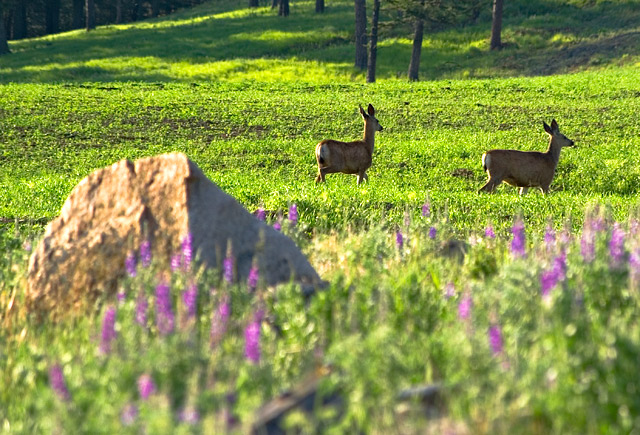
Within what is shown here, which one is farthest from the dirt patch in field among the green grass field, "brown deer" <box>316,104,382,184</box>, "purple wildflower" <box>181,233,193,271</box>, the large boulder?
"purple wildflower" <box>181,233,193,271</box>

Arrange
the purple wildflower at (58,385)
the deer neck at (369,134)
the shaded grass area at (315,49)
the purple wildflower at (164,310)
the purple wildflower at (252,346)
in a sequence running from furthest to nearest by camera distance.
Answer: the shaded grass area at (315,49), the deer neck at (369,134), the purple wildflower at (164,310), the purple wildflower at (252,346), the purple wildflower at (58,385)

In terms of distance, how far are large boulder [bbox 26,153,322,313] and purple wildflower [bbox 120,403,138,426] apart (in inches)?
115

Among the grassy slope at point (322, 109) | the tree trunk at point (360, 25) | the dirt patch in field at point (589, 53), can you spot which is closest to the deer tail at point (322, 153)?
the grassy slope at point (322, 109)

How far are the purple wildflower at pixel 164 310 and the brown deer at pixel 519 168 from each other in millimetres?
12280

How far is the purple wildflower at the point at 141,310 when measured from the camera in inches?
206

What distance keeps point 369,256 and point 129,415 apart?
350 cm

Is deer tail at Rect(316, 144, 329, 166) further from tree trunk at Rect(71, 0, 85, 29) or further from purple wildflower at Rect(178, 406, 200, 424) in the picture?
tree trunk at Rect(71, 0, 85, 29)

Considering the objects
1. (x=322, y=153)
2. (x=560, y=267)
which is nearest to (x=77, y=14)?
(x=322, y=153)

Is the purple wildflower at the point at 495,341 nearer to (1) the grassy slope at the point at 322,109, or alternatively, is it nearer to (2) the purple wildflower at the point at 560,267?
(2) the purple wildflower at the point at 560,267

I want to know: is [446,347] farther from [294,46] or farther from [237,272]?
[294,46]

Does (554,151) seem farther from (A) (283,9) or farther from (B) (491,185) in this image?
(A) (283,9)

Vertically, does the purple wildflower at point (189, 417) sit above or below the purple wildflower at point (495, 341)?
below

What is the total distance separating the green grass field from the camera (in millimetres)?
4074

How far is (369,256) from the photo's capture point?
7020mm
